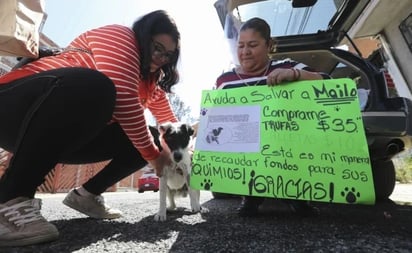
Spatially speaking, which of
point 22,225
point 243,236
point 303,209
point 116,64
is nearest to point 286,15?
point 303,209

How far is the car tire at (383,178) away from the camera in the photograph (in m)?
3.40

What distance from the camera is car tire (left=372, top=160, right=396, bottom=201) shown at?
11.1ft

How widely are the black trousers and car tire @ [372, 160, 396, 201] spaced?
9.44ft

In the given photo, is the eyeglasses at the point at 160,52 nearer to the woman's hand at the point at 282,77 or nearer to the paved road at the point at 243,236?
the woman's hand at the point at 282,77

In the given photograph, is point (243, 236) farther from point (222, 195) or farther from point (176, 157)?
point (222, 195)

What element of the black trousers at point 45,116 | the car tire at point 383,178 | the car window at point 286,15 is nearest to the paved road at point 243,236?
the black trousers at point 45,116

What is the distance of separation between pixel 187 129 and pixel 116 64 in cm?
175

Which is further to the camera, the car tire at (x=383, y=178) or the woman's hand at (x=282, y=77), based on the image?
the car tire at (x=383, y=178)

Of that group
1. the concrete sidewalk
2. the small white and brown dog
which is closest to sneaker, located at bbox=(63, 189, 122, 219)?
the small white and brown dog

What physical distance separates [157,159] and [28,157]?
0.80 m

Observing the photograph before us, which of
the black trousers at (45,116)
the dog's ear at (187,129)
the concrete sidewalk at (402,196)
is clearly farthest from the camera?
the concrete sidewalk at (402,196)

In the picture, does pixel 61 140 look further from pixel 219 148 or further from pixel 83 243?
pixel 219 148

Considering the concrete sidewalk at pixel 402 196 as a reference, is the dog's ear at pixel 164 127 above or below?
above

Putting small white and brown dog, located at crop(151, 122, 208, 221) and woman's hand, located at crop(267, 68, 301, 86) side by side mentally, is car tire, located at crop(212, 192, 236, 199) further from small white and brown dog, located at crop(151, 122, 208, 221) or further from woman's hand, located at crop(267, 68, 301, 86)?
woman's hand, located at crop(267, 68, 301, 86)
